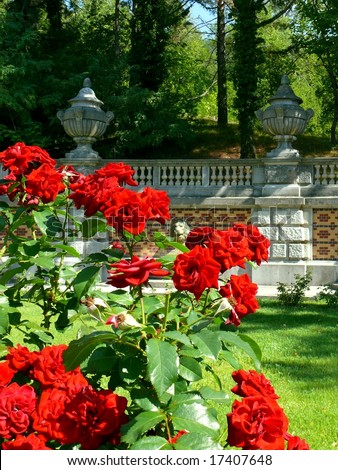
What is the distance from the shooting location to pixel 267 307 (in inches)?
416

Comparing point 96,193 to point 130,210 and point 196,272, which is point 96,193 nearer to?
point 130,210

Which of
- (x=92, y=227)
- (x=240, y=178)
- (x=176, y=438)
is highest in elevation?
(x=240, y=178)

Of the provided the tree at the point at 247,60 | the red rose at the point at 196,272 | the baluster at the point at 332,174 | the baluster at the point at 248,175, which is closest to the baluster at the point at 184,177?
the baluster at the point at 248,175

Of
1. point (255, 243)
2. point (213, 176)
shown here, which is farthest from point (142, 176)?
point (255, 243)

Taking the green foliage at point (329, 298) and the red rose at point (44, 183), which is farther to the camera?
the green foliage at point (329, 298)

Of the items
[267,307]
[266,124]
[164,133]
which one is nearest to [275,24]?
[164,133]

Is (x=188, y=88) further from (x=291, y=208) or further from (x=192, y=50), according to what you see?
(x=291, y=208)

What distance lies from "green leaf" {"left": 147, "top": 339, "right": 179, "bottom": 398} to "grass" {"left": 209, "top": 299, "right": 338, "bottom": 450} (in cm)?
245

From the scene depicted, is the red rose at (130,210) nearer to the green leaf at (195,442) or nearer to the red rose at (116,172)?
the red rose at (116,172)

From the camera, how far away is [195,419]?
1.99m

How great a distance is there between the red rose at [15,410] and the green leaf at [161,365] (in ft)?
1.45

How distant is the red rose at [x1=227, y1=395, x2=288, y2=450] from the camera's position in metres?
1.88

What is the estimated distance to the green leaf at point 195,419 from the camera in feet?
6.37

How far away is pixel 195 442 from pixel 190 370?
398mm
